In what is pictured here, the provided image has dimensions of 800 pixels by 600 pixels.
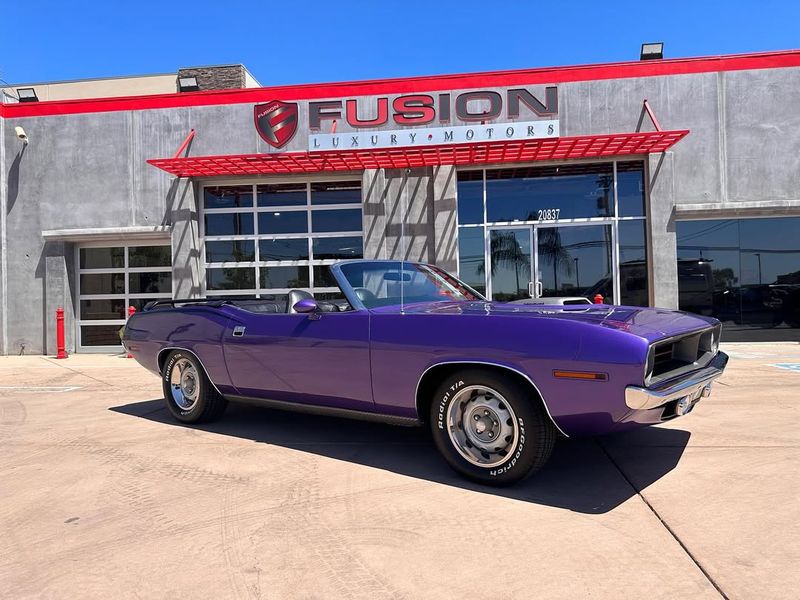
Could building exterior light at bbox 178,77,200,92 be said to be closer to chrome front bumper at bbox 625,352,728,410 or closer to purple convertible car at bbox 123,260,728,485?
purple convertible car at bbox 123,260,728,485

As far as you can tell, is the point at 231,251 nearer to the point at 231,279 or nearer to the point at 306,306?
the point at 231,279

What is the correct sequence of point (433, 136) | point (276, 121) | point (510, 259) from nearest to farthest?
point (433, 136) → point (510, 259) → point (276, 121)

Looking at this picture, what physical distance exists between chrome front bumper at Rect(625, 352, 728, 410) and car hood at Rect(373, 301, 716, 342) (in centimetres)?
27

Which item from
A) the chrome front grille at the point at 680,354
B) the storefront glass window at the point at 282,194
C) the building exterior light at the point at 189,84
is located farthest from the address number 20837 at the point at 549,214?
the building exterior light at the point at 189,84

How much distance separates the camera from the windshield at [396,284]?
4246 millimetres

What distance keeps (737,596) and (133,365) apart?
10.5 metres

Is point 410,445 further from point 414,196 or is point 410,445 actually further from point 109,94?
point 109,94

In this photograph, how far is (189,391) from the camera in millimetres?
5367

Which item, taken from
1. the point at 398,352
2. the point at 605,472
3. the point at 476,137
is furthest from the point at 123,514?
the point at 476,137

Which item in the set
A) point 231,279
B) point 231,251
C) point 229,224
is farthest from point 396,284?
point 229,224

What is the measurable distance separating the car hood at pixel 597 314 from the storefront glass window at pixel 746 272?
847cm

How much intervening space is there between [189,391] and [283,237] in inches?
300

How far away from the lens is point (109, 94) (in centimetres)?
2828

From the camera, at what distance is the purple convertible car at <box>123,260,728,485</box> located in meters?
3.08
